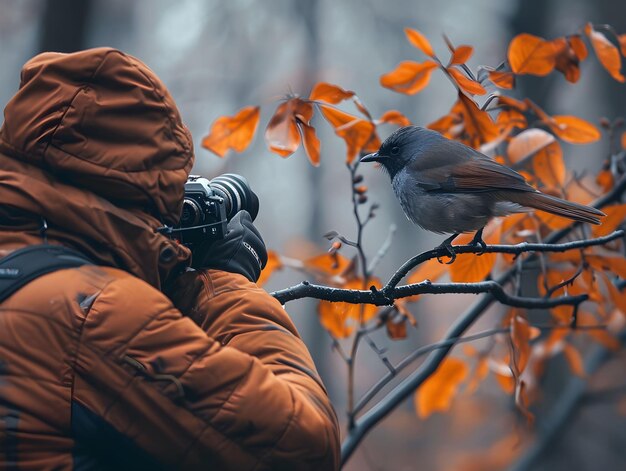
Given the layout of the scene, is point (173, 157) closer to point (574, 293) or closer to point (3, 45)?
point (574, 293)

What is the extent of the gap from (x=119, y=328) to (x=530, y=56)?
1751 millimetres

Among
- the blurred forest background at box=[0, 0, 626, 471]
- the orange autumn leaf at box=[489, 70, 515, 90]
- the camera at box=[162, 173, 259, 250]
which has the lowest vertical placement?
the blurred forest background at box=[0, 0, 626, 471]

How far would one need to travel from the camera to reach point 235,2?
49.3 ft

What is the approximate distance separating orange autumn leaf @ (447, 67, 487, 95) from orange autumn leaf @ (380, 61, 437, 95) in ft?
0.95

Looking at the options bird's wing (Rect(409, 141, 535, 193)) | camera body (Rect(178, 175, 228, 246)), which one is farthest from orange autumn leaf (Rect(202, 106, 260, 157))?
bird's wing (Rect(409, 141, 535, 193))

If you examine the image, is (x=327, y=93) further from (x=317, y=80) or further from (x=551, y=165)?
(x=317, y=80)

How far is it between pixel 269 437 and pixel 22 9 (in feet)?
24.6

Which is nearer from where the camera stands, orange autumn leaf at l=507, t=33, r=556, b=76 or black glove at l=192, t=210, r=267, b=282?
black glove at l=192, t=210, r=267, b=282

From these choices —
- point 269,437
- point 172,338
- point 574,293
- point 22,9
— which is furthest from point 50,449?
point 22,9

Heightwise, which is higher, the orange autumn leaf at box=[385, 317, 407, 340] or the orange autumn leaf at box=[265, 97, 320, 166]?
the orange autumn leaf at box=[265, 97, 320, 166]

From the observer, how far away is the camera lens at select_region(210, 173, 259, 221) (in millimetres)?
2203

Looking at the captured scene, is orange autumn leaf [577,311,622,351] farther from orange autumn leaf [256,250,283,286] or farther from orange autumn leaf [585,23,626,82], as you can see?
orange autumn leaf [256,250,283,286]

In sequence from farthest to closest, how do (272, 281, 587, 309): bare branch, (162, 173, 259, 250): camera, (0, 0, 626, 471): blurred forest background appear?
(0, 0, 626, 471): blurred forest background, (272, 281, 587, 309): bare branch, (162, 173, 259, 250): camera

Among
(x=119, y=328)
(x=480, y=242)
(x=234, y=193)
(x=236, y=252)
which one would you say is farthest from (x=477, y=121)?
(x=119, y=328)
